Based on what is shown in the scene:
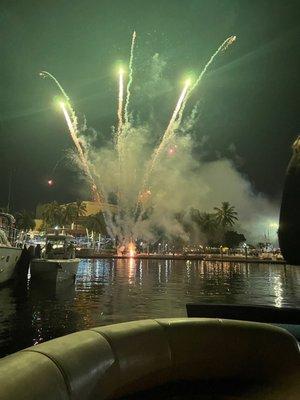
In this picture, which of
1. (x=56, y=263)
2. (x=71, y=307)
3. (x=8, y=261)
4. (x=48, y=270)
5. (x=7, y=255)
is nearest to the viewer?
(x=71, y=307)

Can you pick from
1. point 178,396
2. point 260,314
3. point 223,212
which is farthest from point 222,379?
point 223,212

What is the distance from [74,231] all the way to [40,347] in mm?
166456

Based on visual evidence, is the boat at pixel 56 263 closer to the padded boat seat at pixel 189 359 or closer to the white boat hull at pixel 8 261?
the white boat hull at pixel 8 261

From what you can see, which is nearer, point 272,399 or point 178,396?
point 272,399

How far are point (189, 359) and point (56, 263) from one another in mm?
26977

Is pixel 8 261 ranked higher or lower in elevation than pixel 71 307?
higher

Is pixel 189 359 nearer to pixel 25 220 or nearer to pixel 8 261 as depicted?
pixel 8 261

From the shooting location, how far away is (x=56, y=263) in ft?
101

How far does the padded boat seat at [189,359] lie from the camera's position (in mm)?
4426

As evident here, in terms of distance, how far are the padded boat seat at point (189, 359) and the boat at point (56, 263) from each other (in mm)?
26757

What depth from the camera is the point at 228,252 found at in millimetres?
164125

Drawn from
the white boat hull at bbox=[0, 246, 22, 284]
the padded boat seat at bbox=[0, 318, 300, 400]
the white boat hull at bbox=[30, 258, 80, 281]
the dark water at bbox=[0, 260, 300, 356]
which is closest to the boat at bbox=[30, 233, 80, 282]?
the white boat hull at bbox=[30, 258, 80, 281]

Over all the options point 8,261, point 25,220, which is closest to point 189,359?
point 8,261

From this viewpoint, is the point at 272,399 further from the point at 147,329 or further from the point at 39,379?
the point at 39,379
